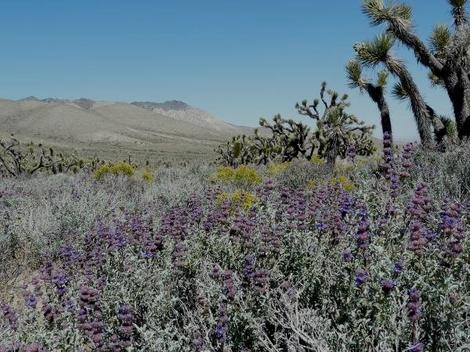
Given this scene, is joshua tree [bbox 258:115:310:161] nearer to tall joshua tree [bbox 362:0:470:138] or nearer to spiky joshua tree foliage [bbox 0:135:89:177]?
tall joshua tree [bbox 362:0:470:138]

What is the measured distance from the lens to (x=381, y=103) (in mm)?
18172

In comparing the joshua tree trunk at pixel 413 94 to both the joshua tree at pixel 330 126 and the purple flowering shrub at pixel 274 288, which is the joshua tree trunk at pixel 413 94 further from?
the purple flowering shrub at pixel 274 288

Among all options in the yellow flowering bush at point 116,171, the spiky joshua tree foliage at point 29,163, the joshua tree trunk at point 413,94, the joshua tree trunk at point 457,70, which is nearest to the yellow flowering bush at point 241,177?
the yellow flowering bush at point 116,171

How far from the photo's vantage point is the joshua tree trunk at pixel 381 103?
17922 millimetres

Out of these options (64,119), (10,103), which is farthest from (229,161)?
(10,103)

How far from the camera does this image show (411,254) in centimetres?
348

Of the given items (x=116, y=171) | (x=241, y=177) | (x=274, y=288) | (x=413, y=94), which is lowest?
(x=274, y=288)

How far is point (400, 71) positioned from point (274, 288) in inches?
580

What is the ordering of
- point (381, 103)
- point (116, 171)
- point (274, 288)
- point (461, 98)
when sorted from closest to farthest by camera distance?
A: point (274, 288) < point (461, 98) < point (116, 171) < point (381, 103)

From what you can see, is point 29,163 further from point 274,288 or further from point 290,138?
point 274,288

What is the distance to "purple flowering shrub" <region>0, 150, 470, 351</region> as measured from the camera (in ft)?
9.41

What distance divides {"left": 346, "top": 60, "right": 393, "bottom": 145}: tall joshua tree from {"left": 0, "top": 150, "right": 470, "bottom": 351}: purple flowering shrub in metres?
13.0

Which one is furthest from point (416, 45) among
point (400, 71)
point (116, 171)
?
point (116, 171)

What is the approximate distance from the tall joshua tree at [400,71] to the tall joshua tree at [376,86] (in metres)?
0.79
